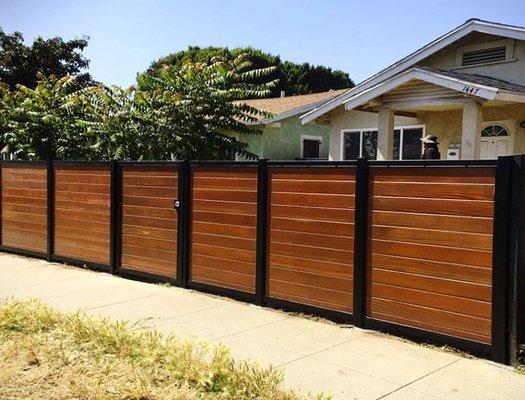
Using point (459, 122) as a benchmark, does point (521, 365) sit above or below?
below

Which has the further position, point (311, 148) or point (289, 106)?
point (311, 148)

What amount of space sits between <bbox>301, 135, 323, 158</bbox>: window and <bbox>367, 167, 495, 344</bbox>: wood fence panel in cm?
1559

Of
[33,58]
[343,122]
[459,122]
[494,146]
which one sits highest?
[33,58]

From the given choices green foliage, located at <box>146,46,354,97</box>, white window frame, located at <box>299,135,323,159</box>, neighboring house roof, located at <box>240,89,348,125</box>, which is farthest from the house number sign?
green foliage, located at <box>146,46,354,97</box>

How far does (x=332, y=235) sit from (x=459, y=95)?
699 cm

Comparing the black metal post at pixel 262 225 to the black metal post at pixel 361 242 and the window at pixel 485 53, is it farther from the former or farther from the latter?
the window at pixel 485 53

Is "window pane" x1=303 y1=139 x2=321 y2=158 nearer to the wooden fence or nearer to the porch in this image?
the porch

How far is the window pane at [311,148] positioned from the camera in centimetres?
2156

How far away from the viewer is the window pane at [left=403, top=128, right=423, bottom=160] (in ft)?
48.9

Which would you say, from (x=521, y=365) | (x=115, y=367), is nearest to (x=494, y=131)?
(x=521, y=365)

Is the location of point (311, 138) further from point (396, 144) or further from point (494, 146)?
point (494, 146)

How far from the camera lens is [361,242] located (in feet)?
19.7

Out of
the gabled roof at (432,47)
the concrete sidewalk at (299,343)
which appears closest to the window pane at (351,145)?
the gabled roof at (432,47)

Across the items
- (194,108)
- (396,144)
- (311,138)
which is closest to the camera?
(194,108)
